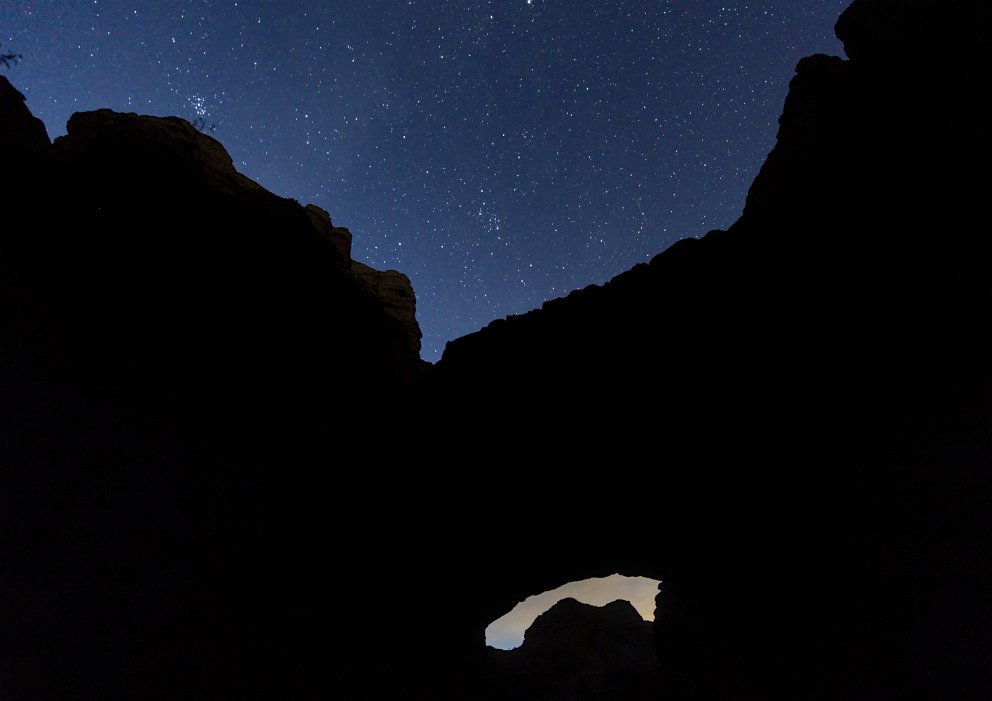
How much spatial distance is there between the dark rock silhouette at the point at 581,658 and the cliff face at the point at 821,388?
27.8ft

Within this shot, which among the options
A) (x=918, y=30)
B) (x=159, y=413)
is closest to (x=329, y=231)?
(x=159, y=413)

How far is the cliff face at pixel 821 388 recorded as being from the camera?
23.6 feet

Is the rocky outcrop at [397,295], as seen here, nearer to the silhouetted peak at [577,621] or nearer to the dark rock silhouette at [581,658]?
the dark rock silhouette at [581,658]

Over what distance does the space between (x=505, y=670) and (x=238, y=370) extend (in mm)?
17923

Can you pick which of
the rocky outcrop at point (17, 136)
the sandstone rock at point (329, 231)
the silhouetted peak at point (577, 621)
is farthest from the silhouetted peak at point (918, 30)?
the silhouetted peak at point (577, 621)

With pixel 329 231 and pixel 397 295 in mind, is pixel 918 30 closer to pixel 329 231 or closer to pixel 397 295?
pixel 329 231

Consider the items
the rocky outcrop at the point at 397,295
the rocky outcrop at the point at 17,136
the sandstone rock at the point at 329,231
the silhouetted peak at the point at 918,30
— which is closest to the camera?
the silhouetted peak at the point at 918,30

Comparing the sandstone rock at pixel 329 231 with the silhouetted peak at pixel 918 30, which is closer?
the silhouetted peak at pixel 918 30

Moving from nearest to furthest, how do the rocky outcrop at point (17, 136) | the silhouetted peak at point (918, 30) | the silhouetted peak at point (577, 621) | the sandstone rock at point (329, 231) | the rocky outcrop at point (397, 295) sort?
the silhouetted peak at point (918, 30)
the rocky outcrop at point (17, 136)
the sandstone rock at point (329, 231)
the rocky outcrop at point (397, 295)
the silhouetted peak at point (577, 621)

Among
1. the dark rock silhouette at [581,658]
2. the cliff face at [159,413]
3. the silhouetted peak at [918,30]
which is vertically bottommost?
the dark rock silhouette at [581,658]

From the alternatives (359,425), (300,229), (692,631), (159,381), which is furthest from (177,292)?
(692,631)

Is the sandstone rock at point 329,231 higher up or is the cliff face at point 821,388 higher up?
the sandstone rock at point 329,231

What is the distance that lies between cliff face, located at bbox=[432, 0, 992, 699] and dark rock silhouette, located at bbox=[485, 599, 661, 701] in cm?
848

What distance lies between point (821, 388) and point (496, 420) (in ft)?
21.5
